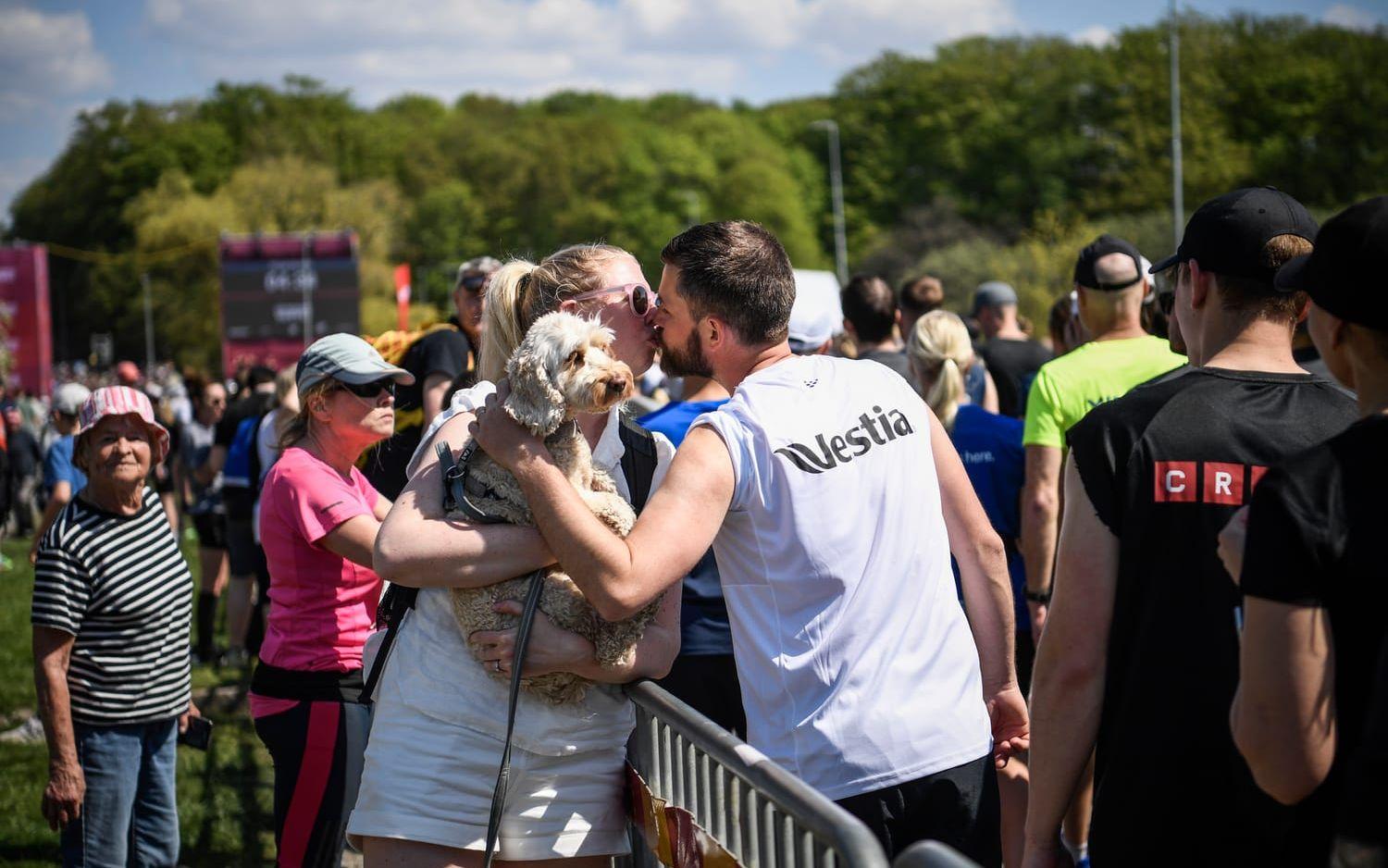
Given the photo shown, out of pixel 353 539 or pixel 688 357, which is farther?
pixel 353 539

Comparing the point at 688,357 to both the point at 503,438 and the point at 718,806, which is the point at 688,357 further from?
the point at 718,806

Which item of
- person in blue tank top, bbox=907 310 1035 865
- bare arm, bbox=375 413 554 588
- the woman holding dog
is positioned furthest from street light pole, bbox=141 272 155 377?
bare arm, bbox=375 413 554 588

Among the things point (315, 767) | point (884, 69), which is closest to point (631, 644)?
point (315, 767)

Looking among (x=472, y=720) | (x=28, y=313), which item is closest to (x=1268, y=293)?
(x=472, y=720)

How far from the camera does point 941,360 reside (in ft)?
18.9

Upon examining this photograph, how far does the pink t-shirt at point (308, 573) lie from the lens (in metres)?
3.96

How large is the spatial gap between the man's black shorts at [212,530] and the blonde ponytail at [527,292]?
8006mm

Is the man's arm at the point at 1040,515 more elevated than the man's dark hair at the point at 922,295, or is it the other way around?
the man's dark hair at the point at 922,295

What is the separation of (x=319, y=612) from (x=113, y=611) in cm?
98

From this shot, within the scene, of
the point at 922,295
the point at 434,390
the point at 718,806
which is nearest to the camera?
the point at 718,806

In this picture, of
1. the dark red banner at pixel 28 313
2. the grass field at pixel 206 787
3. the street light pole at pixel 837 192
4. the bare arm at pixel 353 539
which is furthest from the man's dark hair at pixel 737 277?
the street light pole at pixel 837 192

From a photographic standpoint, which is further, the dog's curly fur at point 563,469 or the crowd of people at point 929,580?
the dog's curly fur at point 563,469

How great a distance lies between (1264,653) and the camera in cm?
183

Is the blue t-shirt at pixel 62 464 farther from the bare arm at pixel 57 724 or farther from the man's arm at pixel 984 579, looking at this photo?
the man's arm at pixel 984 579
